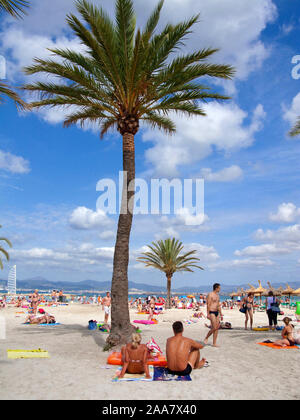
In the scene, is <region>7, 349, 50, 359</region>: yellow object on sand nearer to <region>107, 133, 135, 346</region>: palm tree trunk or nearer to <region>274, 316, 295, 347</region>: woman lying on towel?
<region>107, 133, 135, 346</region>: palm tree trunk

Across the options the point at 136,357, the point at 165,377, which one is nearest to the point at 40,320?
the point at 136,357

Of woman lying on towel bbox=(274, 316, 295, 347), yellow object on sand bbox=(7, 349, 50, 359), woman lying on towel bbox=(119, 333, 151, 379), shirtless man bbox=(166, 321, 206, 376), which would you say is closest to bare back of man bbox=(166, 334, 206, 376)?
shirtless man bbox=(166, 321, 206, 376)

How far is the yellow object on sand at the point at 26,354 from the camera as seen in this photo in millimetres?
7559

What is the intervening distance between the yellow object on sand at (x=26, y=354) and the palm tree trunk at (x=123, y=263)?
1.80 meters

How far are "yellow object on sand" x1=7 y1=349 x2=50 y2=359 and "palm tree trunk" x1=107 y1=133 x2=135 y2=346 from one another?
5.89 ft

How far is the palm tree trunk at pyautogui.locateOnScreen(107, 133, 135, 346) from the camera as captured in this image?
915cm

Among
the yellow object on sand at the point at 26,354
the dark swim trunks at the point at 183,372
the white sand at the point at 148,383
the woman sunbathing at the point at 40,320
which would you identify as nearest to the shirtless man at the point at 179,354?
the dark swim trunks at the point at 183,372

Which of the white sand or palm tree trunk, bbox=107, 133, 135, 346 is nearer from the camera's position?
the white sand

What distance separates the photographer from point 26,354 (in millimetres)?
7805

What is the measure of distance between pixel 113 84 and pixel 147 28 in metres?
1.82

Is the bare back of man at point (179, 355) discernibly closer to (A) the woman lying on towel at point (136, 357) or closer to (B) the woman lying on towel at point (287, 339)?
(A) the woman lying on towel at point (136, 357)

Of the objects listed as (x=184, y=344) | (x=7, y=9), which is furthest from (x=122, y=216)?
(x=7, y=9)

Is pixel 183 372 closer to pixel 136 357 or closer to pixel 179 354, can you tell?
pixel 179 354

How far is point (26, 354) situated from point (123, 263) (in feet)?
11.0
